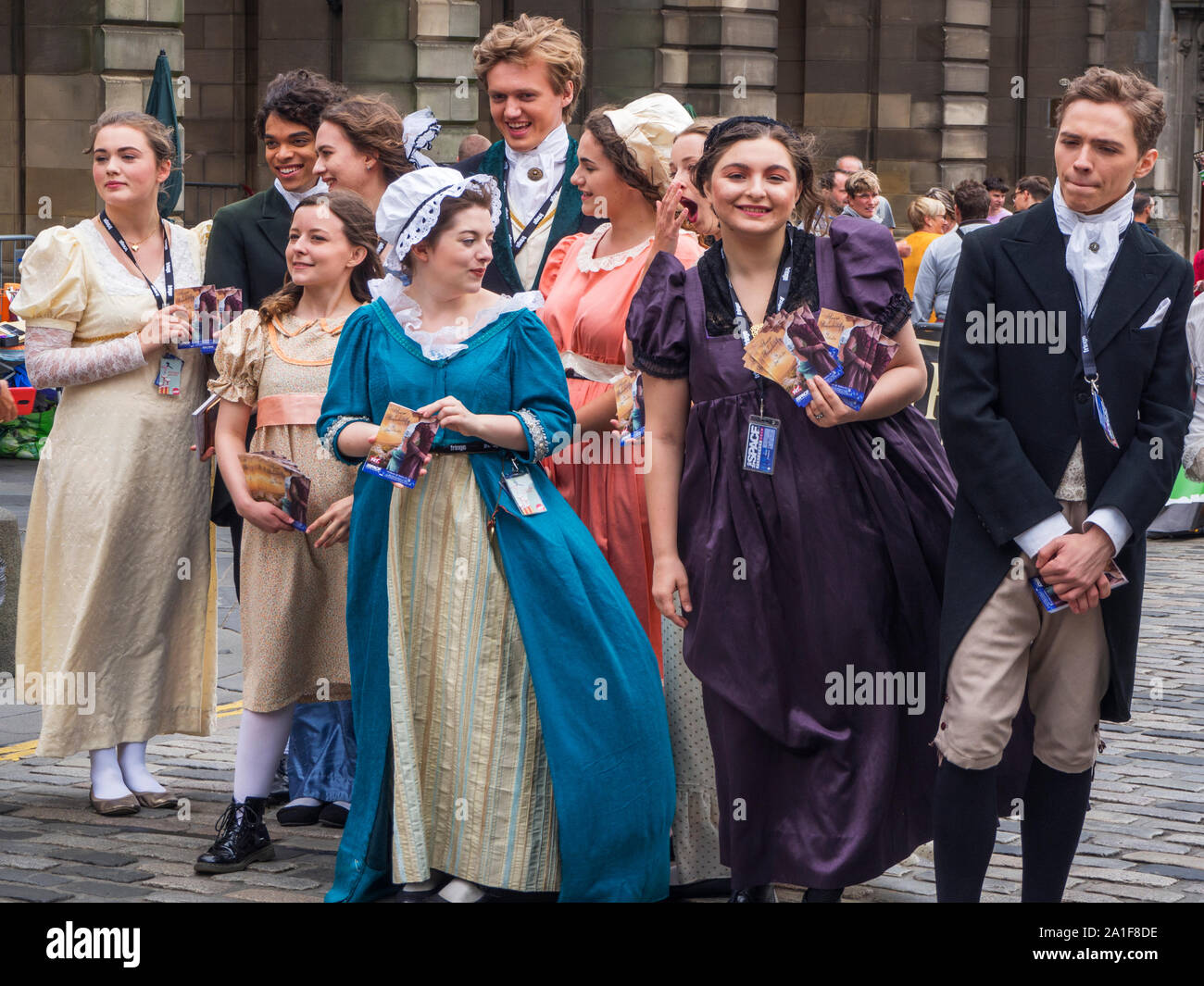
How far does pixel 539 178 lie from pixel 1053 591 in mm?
2503

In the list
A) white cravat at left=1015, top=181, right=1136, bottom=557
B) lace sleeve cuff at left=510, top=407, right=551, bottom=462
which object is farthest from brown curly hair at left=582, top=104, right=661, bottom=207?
white cravat at left=1015, top=181, right=1136, bottom=557

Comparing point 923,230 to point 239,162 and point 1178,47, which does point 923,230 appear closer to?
point 239,162

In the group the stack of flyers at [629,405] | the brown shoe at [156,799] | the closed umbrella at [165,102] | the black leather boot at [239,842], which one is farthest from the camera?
the closed umbrella at [165,102]

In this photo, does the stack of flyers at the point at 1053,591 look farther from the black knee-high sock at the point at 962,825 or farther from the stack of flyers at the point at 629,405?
the stack of flyers at the point at 629,405

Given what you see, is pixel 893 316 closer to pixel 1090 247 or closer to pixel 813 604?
pixel 1090 247

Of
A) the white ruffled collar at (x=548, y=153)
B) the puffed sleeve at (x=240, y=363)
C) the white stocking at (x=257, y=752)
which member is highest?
the white ruffled collar at (x=548, y=153)

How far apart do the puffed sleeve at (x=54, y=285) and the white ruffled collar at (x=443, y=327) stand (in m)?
1.44

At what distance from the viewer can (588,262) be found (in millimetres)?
5531

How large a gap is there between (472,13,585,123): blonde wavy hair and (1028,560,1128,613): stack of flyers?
2.47m

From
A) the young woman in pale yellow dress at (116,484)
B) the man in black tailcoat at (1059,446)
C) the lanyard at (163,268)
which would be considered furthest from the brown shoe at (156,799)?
the man in black tailcoat at (1059,446)

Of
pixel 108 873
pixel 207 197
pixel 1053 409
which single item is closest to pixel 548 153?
pixel 1053 409

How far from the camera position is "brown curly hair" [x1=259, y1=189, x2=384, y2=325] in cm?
560

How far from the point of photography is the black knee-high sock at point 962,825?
4.18 metres
